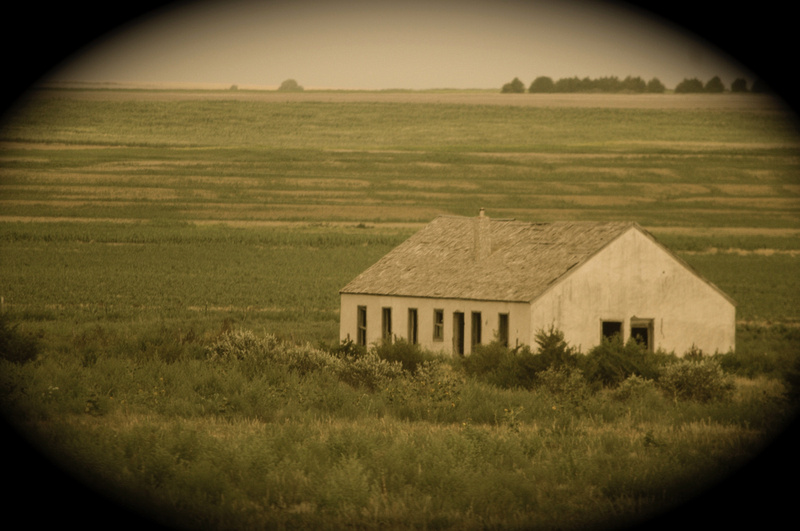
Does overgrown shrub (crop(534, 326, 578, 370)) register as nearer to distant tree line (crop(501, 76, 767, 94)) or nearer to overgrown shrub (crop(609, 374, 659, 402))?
overgrown shrub (crop(609, 374, 659, 402))

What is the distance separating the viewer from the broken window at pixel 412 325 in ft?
118

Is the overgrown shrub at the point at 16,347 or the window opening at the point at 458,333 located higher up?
the overgrown shrub at the point at 16,347

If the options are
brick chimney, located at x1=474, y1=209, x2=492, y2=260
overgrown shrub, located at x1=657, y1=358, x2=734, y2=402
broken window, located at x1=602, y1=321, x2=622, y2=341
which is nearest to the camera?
overgrown shrub, located at x1=657, y1=358, x2=734, y2=402

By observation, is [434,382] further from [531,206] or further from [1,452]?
[531,206]

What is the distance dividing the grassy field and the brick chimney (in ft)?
22.9

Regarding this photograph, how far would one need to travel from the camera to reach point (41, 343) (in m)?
33.0

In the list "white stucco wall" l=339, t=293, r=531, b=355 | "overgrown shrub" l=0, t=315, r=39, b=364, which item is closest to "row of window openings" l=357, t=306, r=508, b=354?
"white stucco wall" l=339, t=293, r=531, b=355

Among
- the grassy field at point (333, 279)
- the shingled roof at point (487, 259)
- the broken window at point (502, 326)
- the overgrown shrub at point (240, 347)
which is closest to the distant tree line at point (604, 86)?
the grassy field at point (333, 279)

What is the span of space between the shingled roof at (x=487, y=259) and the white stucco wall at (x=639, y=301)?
45 centimetres

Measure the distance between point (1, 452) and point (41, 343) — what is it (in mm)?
16567

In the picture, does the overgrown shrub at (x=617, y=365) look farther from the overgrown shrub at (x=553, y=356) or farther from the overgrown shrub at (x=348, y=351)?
the overgrown shrub at (x=348, y=351)

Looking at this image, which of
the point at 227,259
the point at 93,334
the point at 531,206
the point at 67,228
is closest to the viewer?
the point at 93,334

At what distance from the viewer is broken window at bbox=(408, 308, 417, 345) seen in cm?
3603

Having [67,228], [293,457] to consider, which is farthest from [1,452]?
[67,228]
